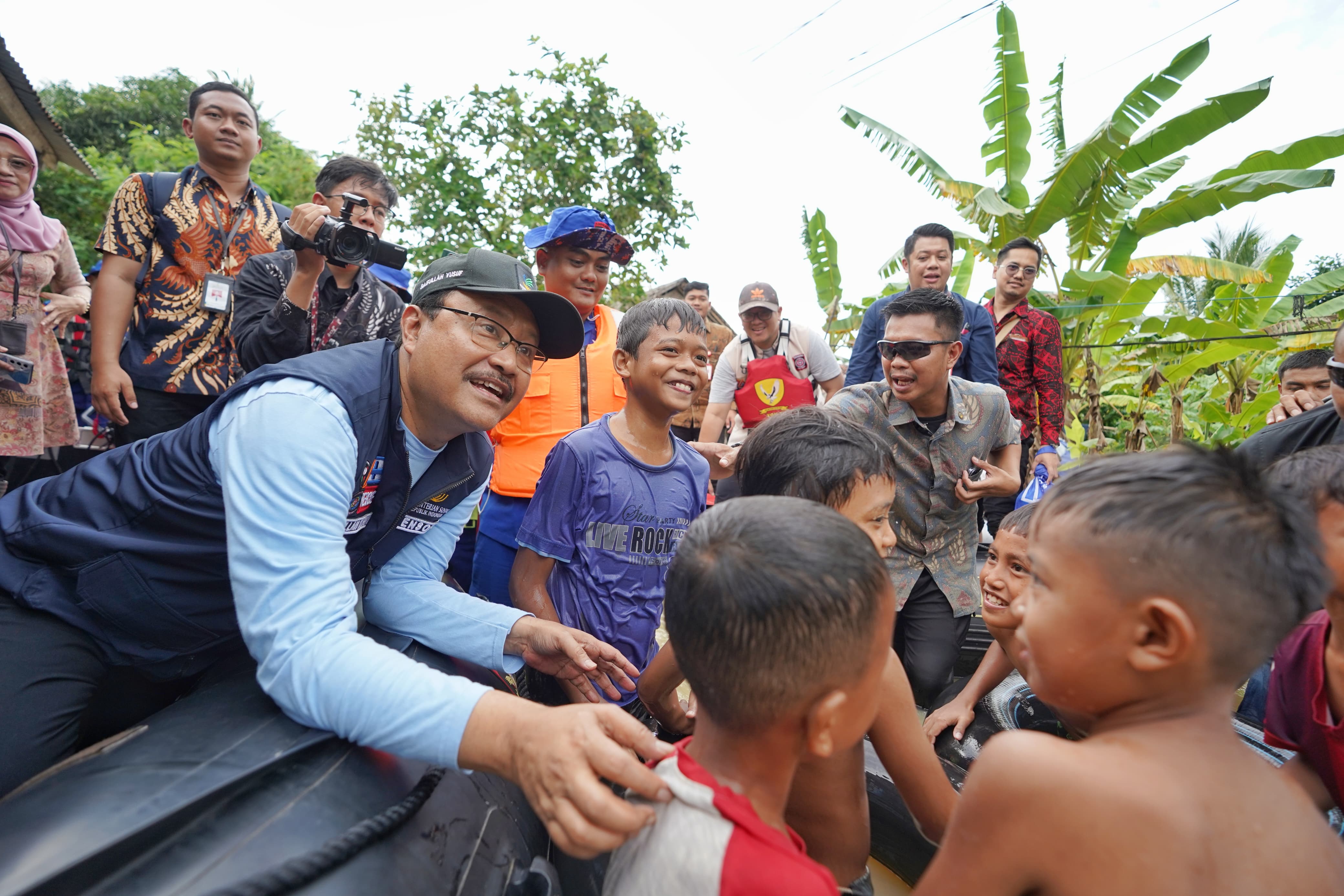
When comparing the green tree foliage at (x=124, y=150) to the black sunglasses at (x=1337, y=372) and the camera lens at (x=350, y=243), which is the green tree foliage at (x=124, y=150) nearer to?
the camera lens at (x=350, y=243)

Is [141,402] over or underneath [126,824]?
over

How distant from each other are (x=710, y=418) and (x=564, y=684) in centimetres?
247

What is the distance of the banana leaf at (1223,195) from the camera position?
5480mm

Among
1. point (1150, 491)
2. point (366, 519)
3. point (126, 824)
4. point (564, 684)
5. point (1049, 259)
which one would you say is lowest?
point (564, 684)

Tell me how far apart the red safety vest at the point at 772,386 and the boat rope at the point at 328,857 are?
304cm

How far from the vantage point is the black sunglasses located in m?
2.06

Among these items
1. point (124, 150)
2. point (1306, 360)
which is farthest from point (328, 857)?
point (124, 150)

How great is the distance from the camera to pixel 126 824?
0.98 metres

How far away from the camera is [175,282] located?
2730mm

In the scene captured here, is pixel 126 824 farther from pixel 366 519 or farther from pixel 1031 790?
pixel 1031 790

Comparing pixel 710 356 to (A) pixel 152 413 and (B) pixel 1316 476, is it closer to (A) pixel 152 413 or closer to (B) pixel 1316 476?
(A) pixel 152 413

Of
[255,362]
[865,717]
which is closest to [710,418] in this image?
[255,362]

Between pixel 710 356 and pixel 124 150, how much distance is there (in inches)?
633

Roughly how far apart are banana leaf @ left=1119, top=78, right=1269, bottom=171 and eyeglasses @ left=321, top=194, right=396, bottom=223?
18.7ft
